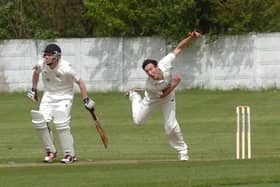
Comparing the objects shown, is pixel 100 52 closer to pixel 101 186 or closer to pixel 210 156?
pixel 210 156

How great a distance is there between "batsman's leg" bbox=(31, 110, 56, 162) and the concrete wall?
20.0m

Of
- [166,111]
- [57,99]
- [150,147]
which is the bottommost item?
[150,147]

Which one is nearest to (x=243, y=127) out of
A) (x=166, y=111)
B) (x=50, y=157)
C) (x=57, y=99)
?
(x=166, y=111)

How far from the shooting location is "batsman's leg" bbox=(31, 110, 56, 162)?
48.3 ft

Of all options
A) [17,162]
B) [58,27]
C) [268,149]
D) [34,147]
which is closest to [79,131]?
[34,147]

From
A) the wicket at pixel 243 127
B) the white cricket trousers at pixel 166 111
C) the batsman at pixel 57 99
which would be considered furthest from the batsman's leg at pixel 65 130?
the wicket at pixel 243 127

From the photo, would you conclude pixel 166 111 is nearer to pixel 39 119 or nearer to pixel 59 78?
pixel 59 78

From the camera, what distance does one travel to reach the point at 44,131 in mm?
14852

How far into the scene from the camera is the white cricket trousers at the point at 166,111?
15.0 metres

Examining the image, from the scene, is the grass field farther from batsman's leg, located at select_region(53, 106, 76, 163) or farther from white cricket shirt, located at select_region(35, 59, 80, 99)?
white cricket shirt, located at select_region(35, 59, 80, 99)

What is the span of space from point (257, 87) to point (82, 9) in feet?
30.5

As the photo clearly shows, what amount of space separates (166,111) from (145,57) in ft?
66.9

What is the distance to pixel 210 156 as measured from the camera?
16875 mm

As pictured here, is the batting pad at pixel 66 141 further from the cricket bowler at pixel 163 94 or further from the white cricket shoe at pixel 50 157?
the cricket bowler at pixel 163 94
